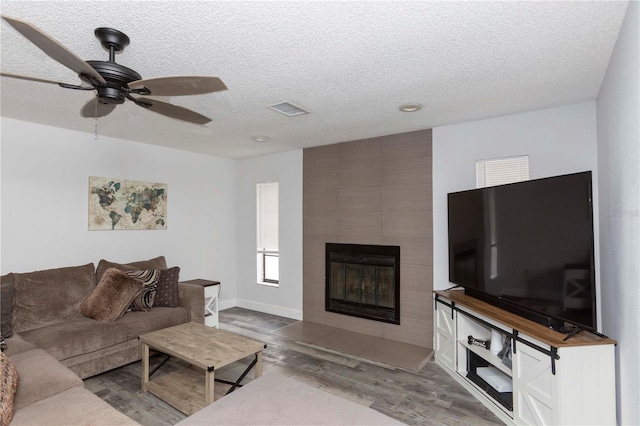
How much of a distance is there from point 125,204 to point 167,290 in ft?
4.28

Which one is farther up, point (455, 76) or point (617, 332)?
point (455, 76)

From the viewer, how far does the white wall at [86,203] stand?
3.49 m

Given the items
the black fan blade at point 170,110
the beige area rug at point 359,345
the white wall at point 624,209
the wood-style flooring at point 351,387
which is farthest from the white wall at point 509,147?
the black fan blade at point 170,110

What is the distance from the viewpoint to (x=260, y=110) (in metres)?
3.20

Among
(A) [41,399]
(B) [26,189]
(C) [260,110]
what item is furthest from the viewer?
(B) [26,189]

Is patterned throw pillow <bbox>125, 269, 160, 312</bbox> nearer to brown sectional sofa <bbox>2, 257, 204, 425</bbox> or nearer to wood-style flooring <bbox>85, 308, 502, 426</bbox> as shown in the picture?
brown sectional sofa <bbox>2, 257, 204, 425</bbox>

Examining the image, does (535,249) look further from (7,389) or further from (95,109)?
(7,389)

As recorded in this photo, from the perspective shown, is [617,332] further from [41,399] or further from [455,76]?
[41,399]

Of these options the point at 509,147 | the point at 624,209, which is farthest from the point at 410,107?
the point at 624,209

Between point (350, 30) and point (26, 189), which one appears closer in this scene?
point (350, 30)

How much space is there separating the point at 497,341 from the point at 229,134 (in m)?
3.49

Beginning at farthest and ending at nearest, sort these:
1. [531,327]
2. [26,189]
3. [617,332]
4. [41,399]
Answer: [26,189] < [531,327] < [617,332] < [41,399]

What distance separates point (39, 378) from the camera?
214cm

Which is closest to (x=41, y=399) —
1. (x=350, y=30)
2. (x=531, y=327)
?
(x=350, y=30)
